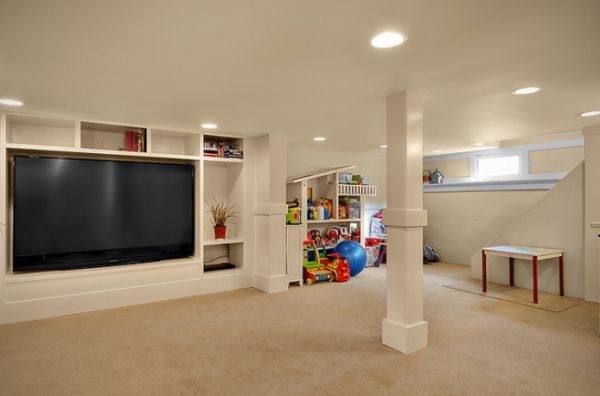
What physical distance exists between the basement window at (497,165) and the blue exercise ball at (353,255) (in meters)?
2.85

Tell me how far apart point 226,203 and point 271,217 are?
2.95 feet

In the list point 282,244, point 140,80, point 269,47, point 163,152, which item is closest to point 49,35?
point 140,80

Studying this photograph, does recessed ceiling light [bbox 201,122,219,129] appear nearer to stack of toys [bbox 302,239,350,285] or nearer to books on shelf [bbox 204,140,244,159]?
books on shelf [bbox 204,140,244,159]

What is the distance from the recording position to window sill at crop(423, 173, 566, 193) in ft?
18.4

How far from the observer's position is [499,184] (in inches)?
242

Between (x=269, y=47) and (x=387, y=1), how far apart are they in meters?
0.74

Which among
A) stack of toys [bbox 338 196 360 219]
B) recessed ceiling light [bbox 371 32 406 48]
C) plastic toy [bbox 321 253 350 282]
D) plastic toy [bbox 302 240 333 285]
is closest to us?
recessed ceiling light [bbox 371 32 406 48]

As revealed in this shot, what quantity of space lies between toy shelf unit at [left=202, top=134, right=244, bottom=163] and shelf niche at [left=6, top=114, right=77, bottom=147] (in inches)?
58.6

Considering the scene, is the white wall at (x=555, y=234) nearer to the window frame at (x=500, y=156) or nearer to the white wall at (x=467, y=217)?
the white wall at (x=467, y=217)

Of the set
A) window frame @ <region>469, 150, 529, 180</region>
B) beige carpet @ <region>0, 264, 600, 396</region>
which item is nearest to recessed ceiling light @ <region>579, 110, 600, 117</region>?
beige carpet @ <region>0, 264, 600, 396</region>

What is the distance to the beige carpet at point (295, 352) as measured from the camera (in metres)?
2.31

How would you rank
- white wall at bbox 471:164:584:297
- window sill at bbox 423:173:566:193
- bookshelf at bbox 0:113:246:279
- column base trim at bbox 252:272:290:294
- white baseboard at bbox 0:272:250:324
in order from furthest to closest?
window sill at bbox 423:173:566:193, column base trim at bbox 252:272:290:294, white wall at bbox 471:164:584:297, bookshelf at bbox 0:113:246:279, white baseboard at bbox 0:272:250:324

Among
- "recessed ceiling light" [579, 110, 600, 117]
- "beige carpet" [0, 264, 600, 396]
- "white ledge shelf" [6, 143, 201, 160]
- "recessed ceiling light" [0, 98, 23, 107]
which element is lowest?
"beige carpet" [0, 264, 600, 396]

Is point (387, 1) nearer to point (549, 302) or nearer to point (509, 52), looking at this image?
point (509, 52)
